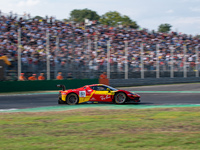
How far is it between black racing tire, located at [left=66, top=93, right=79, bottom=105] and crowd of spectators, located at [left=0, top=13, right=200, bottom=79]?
9539 mm

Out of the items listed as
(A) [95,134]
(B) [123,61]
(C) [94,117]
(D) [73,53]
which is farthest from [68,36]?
(A) [95,134]

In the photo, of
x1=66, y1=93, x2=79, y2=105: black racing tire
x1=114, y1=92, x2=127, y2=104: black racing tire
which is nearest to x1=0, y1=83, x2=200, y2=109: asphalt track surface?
x1=66, y1=93, x2=79, y2=105: black racing tire

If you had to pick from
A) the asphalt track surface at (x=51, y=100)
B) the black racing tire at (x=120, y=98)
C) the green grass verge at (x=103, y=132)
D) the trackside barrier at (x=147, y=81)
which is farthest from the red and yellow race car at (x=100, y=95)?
the trackside barrier at (x=147, y=81)

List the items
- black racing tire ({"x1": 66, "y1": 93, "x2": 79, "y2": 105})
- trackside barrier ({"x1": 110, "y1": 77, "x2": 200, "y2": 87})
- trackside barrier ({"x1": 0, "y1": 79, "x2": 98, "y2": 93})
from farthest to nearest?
trackside barrier ({"x1": 110, "y1": 77, "x2": 200, "y2": 87}) < trackside barrier ({"x1": 0, "y1": 79, "x2": 98, "y2": 93}) < black racing tire ({"x1": 66, "y1": 93, "x2": 79, "y2": 105})

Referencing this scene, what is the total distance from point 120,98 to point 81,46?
45.7ft

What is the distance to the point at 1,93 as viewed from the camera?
21.8 metres

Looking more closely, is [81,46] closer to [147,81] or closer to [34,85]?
[34,85]

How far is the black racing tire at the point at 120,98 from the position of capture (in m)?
13.8

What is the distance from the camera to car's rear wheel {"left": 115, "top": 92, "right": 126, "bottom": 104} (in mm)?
13820

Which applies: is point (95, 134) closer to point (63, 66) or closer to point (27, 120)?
point (27, 120)

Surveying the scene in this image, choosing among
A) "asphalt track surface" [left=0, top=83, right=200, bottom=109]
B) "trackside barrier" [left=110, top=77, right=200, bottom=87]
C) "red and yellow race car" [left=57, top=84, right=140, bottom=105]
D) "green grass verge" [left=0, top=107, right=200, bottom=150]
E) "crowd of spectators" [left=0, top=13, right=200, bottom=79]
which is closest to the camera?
"green grass verge" [left=0, top=107, right=200, bottom=150]

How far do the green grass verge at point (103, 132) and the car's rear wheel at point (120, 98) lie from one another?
12.9 ft

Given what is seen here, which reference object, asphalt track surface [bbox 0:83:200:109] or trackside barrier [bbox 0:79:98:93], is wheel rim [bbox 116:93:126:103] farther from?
trackside barrier [bbox 0:79:98:93]

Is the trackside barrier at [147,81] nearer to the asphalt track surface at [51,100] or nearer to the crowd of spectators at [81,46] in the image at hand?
the crowd of spectators at [81,46]
